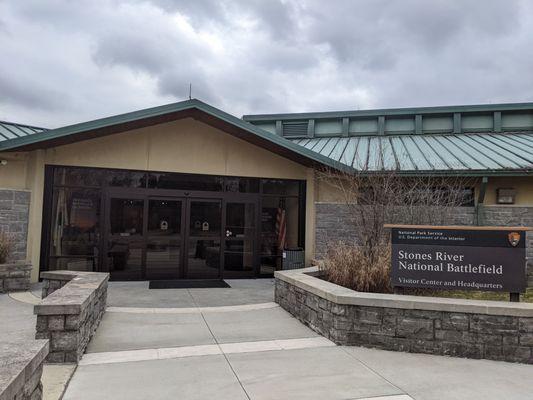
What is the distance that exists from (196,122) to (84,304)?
8034 millimetres

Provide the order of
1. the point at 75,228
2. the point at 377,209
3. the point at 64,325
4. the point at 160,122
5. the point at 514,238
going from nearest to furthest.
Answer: the point at 64,325 < the point at 514,238 < the point at 377,209 < the point at 75,228 < the point at 160,122

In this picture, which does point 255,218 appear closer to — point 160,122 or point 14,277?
point 160,122

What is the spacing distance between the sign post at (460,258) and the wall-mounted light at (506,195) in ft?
22.8

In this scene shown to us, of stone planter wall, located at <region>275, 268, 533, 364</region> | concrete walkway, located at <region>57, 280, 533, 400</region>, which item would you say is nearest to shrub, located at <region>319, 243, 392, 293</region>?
stone planter wall, located at <region>275, 268, 533, 364</region>

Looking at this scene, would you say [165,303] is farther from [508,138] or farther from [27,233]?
[508,138]

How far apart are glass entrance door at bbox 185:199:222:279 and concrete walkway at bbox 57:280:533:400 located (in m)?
4.59

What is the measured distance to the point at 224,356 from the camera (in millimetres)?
5488

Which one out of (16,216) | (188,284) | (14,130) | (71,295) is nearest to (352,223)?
(188,284)

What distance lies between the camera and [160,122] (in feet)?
38.9

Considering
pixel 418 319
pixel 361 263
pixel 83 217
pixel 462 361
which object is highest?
pixel 83 217

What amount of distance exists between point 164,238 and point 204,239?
117 cm

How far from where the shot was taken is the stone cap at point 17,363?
2.67 m

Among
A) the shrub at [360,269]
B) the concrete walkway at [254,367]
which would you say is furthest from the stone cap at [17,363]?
the shrub at [360,269]

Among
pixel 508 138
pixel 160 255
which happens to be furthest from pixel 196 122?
pixel 508 138
